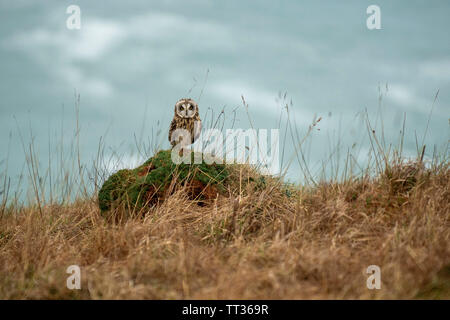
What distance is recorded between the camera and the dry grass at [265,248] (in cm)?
365

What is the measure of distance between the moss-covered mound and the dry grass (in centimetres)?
20

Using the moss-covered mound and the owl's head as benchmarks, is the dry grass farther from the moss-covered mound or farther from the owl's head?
the owl's head

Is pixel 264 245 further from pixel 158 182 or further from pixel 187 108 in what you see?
pixel 187 108

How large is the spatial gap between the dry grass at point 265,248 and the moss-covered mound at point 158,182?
7.9 inches

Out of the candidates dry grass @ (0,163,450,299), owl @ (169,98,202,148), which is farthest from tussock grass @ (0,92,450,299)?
owl @ (169,98,202,148)

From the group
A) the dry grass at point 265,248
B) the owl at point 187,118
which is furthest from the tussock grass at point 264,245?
the owl at point 187,118

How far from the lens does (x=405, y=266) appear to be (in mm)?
3908

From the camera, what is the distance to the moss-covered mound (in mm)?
5941

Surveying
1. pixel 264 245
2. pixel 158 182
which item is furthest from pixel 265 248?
pixel 158 182
